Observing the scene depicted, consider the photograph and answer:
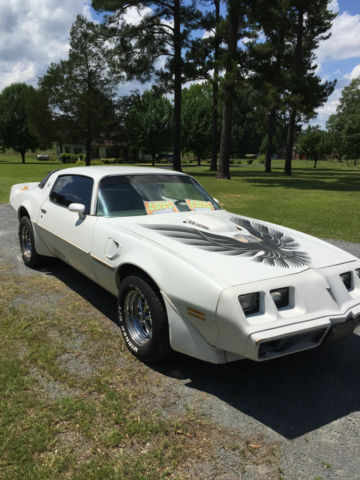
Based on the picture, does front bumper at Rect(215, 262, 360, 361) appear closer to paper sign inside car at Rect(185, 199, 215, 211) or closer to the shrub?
paper sign inside car at Rect(185, 199, 215, 211)

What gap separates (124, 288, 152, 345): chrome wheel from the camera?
312cm

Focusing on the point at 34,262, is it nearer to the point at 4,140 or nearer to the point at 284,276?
the point at 284,276

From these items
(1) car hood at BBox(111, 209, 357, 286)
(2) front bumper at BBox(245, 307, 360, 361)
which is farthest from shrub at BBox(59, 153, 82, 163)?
(2) front bumper at BBox(245, 307, 360, 361)

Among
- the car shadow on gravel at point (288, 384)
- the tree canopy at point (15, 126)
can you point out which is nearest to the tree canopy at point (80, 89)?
the tree canopy at point (15, 126)

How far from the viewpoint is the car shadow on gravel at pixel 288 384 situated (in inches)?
101

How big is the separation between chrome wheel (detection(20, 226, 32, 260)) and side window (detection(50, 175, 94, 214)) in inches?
39.3

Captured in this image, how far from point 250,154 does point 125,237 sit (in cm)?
9187

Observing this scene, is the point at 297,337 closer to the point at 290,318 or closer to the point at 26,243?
the point at 290,318

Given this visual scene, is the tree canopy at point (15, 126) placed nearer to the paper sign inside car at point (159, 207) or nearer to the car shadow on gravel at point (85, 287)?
the car shadow on gravel at point (85, 287)

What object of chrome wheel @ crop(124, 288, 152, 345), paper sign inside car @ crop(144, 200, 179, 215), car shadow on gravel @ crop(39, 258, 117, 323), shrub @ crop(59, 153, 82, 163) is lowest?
car shadow on gravel @ crop(39, 258, 117, 323)

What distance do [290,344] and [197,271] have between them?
0.78 metres

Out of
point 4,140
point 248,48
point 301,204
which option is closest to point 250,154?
point 4,140

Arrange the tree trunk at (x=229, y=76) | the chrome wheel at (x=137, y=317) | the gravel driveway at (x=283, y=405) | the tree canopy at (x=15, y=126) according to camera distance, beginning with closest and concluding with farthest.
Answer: the gravel driveway at (x=283, y=405) < the chrome wheel at (x=137, y=317) < the tree trunk at (x=229, y=76) < the tree canopy at (x=15, y=126)

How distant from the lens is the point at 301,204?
43.1 feet
